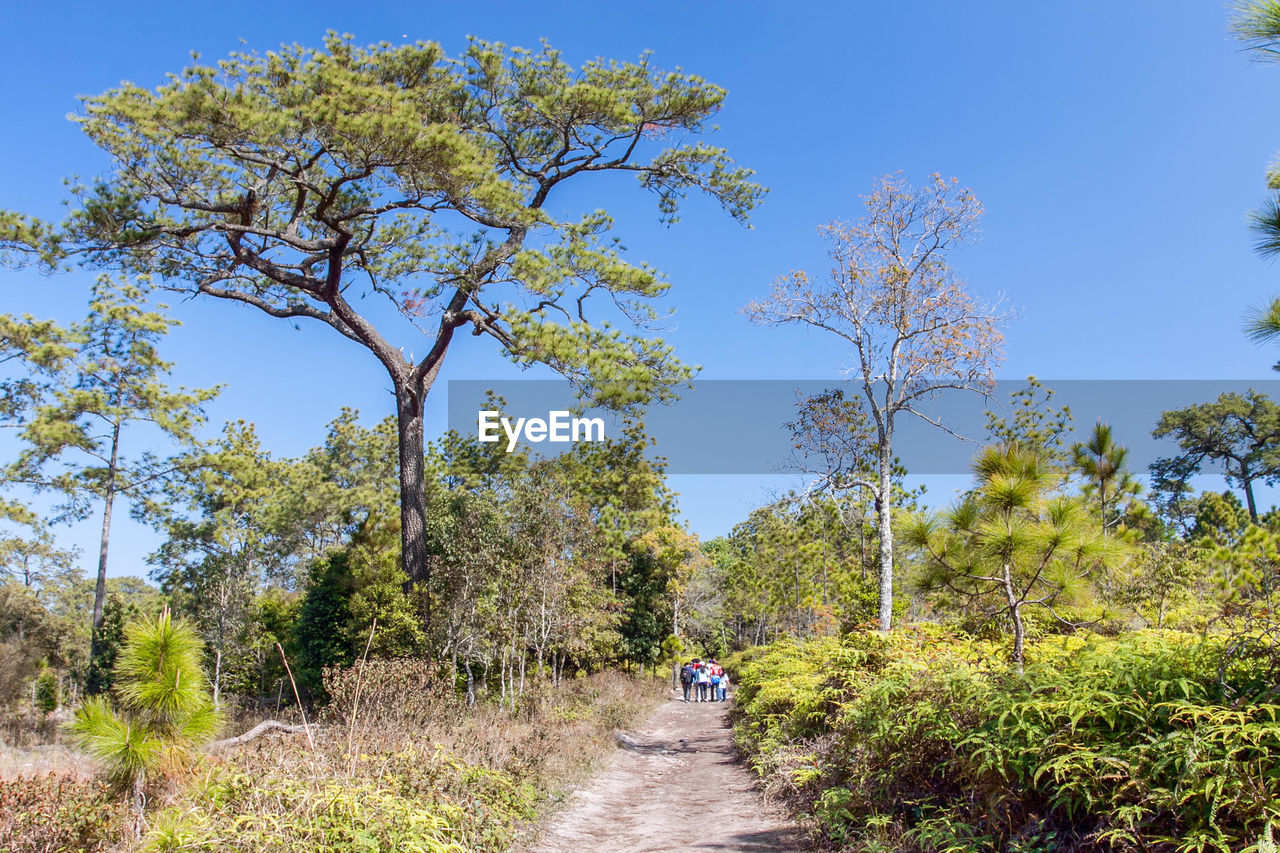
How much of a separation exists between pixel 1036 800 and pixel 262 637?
25.4 m

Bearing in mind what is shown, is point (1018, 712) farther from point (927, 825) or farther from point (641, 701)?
point (641, 701)

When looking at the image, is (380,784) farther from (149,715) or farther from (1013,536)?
(1013,536)

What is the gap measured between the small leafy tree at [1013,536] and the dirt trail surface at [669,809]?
2829mm

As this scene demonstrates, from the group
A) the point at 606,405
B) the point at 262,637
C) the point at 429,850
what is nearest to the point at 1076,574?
the point at 429,850

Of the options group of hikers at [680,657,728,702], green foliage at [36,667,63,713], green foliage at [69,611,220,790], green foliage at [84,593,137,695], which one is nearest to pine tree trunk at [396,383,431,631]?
green foliage at [69,611,220,790]

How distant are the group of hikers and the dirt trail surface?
1336 cm

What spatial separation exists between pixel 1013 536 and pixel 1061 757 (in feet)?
10.2

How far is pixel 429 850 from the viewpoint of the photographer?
4562mm

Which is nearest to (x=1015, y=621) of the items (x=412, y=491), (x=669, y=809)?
(x=669, y=809)

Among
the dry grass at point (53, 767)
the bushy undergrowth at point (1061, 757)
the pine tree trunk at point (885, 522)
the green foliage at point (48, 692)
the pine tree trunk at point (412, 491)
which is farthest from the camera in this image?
the green foliage at point (48, 692)

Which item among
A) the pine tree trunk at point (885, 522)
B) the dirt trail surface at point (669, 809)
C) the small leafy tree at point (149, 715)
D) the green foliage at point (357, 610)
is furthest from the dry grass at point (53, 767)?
the pine tree trunk at point (885, 522)

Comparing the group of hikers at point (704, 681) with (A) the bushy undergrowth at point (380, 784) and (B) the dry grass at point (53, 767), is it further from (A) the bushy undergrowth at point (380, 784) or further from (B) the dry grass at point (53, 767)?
(B) the dry grass at point (53, 767)

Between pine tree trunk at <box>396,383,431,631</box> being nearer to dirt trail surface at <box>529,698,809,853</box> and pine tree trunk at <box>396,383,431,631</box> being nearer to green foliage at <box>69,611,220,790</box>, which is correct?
dirt trail surface at <box>529,698,809,853</box>

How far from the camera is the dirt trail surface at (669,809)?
696 centimetres
